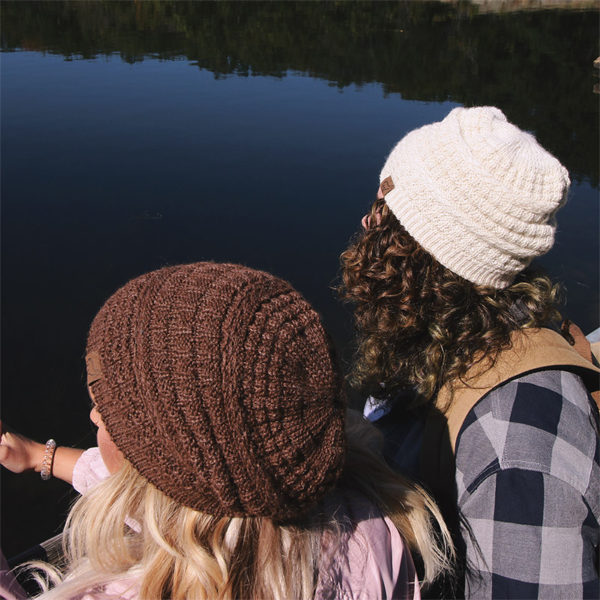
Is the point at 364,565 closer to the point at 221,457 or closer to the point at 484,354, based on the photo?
the point at 221,457

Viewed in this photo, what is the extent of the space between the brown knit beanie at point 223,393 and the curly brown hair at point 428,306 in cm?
45

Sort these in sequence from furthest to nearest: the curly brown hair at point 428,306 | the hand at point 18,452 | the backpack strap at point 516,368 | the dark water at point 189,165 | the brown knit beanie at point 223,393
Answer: the dark water at point 189,165 < the hand at point 18,452 < the curly brown hair at point 428,306 < the backpack strap at point 516,368 < the brown knit beanie at point 223,393

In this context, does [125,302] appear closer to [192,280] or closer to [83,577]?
[192,280]

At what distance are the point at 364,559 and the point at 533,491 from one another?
1.15 feet

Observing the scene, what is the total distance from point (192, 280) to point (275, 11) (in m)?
21.5

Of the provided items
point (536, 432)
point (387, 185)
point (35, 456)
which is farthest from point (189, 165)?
point (536, 432)

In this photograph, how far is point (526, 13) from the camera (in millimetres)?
19578

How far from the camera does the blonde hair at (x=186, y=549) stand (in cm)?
97

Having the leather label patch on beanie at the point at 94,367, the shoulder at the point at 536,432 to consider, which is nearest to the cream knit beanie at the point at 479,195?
the shoulder at the point at 536,432

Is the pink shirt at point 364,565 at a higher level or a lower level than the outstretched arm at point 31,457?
higher

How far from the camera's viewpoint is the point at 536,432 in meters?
1.08

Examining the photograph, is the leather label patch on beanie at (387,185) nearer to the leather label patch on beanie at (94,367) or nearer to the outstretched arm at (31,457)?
the leather label patch on beanie at (94,367)

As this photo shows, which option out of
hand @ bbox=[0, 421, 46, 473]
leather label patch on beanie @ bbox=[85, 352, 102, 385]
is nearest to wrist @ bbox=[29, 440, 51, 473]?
hand @ bbox=[0, 421, 46, 473]

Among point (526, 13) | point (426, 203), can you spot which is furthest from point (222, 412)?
point (526, 13)
